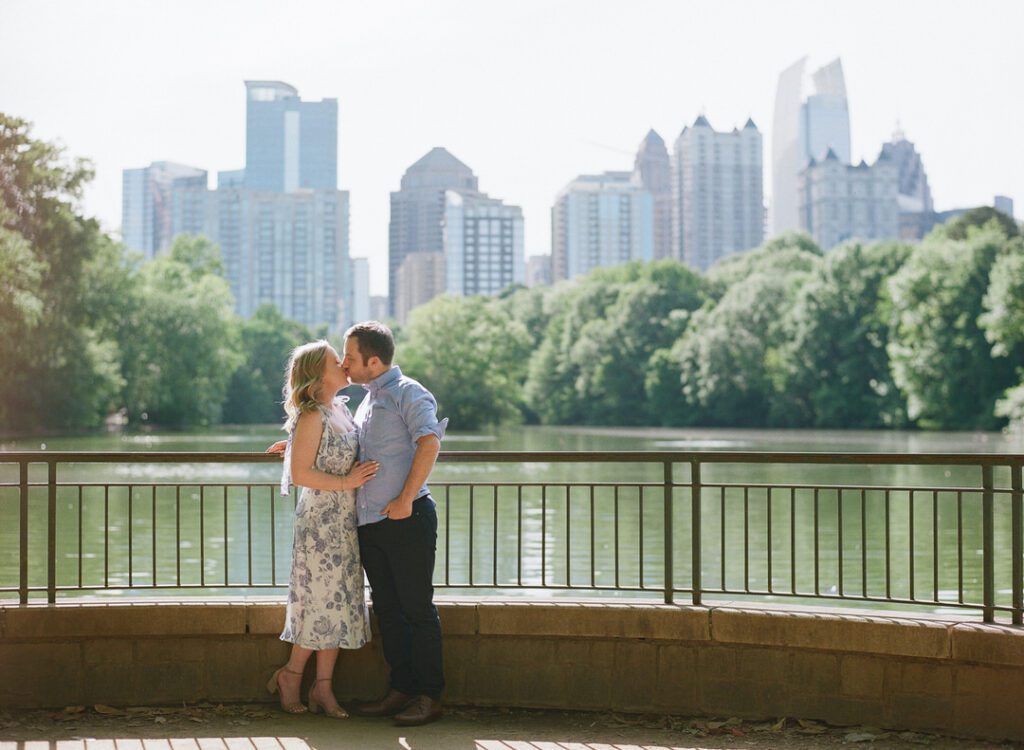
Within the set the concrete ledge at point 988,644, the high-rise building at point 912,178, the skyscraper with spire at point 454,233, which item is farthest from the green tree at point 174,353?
the high-rise building at point 912,178

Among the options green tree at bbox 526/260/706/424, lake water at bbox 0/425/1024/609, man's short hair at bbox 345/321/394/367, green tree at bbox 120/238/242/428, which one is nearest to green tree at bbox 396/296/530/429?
green tree at bbox 526/260/706/424

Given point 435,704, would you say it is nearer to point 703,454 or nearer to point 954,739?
point 703,454

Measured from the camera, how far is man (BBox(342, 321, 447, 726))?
5859mm

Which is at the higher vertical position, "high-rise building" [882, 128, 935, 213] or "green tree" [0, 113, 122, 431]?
"high-rise building" [882, 128, 935, 213]

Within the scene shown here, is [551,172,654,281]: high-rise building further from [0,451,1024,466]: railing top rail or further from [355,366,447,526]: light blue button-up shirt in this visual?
[355,366,447,526]: light blue button-up shirt

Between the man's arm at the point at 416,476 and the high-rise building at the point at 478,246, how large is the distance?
159830mm

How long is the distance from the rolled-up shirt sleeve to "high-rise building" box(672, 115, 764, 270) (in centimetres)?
18301

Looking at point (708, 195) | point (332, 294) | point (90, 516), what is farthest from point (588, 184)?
point (90, 516)

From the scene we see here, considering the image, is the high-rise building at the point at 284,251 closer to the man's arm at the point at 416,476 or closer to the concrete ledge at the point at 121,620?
the concrete ledge at the point at 121,620

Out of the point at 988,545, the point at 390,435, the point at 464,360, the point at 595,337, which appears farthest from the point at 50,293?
the point at 988,545

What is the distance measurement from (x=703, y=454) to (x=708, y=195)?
184 meters

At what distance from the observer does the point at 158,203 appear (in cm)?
18450

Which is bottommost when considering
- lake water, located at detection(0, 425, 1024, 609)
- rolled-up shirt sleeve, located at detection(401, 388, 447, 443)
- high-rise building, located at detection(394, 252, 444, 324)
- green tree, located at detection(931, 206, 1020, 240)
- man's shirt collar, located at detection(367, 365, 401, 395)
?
lake water, located at detection(0, 425, 1024, 609)

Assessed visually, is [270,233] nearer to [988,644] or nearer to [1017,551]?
[1017,551]
